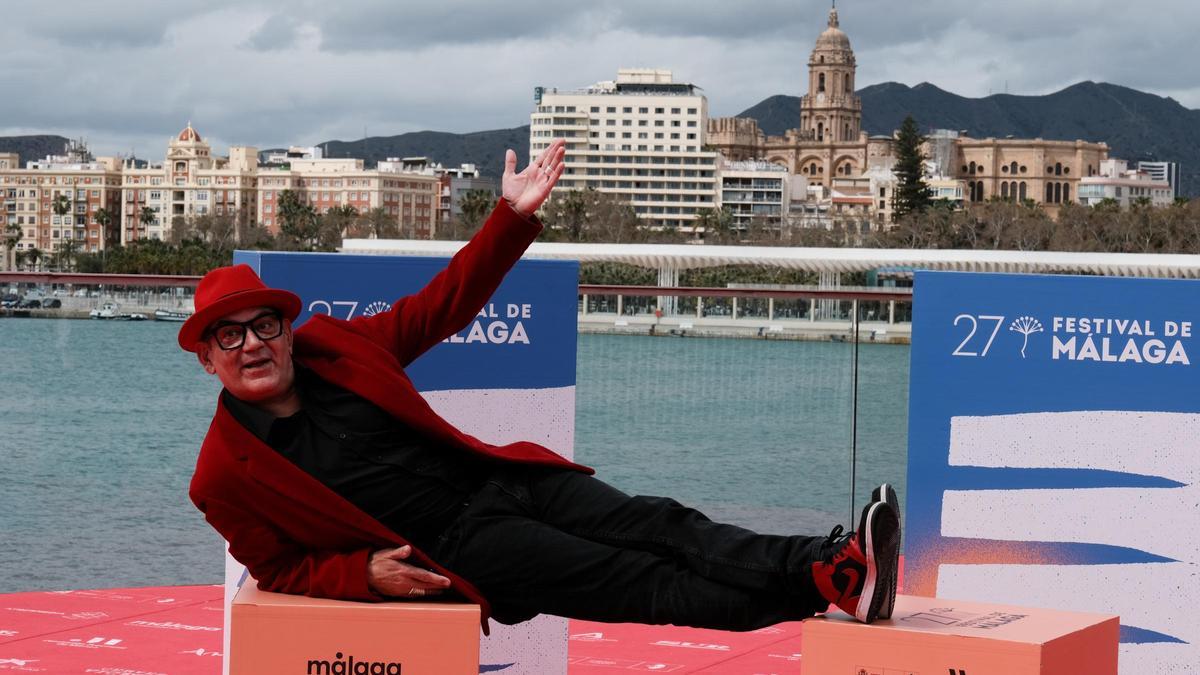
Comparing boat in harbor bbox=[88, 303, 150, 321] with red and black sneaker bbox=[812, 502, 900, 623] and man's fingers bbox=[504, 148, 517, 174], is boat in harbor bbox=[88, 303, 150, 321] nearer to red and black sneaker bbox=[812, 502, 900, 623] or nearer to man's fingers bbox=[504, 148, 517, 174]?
man's fingers bbox=[504, 148, 517, 174]

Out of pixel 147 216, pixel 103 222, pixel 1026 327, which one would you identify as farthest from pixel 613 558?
pixel 147 216

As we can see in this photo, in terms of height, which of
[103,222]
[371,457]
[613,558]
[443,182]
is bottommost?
[613,558]

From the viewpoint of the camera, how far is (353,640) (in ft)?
8.65

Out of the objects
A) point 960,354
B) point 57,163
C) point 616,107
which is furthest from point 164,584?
point 57,163

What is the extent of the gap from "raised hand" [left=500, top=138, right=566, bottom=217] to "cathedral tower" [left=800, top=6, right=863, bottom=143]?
6507 inches

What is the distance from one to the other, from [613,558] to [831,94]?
17239 cm

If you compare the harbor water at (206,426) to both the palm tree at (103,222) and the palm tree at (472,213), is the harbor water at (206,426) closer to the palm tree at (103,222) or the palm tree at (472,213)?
the palm tree at (472,213)

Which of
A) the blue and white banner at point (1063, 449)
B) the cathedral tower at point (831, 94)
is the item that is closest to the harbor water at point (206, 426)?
the blue and white banner at point (1063, 449)

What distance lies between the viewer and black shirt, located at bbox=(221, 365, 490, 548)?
2.83 metres

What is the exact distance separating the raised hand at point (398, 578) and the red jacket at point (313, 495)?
0.02m

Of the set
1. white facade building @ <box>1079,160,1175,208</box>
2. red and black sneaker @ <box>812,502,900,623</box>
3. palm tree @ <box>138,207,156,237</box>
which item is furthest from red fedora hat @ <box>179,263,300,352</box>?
white facade building @ <box>1079,160,1175,208</box>

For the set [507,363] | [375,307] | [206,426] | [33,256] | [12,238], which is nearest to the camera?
[375,307]

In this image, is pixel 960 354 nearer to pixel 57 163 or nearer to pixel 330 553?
pixel 330 553

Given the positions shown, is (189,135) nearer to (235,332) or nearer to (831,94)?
(831,94)
